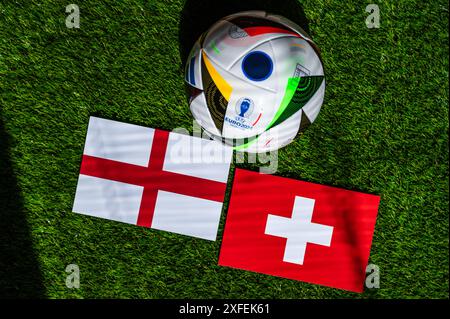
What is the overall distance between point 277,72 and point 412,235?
1.89 meters

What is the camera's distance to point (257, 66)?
2.39m

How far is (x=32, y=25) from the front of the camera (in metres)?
3.24

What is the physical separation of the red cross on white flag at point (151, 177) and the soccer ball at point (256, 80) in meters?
0.68

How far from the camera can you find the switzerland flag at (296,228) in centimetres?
331

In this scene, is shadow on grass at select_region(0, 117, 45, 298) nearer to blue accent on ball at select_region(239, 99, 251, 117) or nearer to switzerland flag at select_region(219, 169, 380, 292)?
switzerland flag at select_region(219, 169, 380, 292)

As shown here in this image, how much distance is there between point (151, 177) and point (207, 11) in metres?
1.31

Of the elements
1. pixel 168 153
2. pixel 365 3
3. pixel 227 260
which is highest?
pixel 365 3

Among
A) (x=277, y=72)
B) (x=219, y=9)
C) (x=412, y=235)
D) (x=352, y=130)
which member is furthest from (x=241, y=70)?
(x=412, y=235)

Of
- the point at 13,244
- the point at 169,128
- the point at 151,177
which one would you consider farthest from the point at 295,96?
the point at 13,244

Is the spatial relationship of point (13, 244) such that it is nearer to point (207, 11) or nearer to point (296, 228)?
point (296, 228)

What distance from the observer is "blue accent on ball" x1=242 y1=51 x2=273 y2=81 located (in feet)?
7.83

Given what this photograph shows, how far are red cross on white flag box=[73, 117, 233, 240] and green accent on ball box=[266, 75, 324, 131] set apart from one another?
84 centimetres

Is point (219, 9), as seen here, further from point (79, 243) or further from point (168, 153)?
point (79, 243)

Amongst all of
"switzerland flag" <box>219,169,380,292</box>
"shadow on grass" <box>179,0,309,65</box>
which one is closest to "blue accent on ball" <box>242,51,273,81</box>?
"shadow on grass" <box>179,0,309,65</box>
